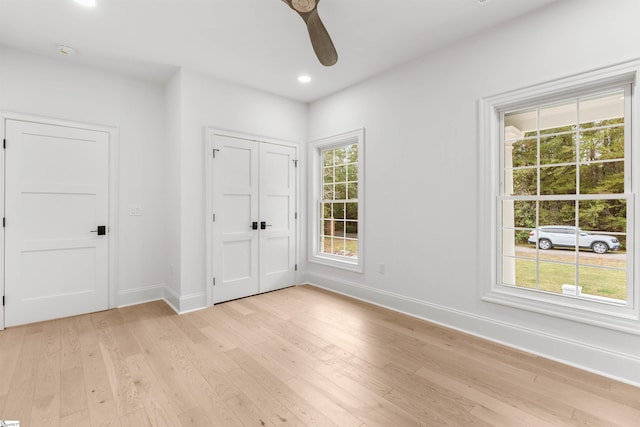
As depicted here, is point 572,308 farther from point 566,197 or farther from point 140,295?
point 140,295

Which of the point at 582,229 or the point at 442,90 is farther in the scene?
the point at 442,90

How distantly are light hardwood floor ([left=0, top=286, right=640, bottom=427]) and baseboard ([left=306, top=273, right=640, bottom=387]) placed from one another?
3.8 inches

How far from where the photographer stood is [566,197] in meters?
2.46

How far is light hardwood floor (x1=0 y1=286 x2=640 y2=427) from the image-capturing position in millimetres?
1776

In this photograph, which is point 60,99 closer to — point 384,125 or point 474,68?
point 384,125

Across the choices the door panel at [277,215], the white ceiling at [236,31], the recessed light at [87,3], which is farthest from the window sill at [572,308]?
the recessed light at [87,3]

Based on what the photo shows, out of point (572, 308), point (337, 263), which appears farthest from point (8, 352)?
point (572, 308)

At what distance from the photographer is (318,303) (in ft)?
12.5

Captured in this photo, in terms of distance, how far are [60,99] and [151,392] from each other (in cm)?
324

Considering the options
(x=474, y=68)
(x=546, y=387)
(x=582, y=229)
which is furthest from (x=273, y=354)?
(x=474, y=68)

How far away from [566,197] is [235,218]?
3483 mm

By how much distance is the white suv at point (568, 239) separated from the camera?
2314mm

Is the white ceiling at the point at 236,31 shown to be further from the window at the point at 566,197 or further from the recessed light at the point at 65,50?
the window at the point at 566,197

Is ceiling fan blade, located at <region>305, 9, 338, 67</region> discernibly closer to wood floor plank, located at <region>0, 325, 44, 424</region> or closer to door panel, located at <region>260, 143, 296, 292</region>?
door panel, located at <region>260, 143, 296, 292</region>
